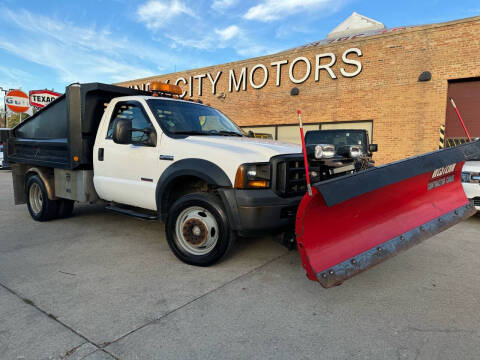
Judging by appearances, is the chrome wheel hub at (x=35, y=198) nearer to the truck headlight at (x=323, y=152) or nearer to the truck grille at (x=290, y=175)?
the truck grille at (x=290, y=175)

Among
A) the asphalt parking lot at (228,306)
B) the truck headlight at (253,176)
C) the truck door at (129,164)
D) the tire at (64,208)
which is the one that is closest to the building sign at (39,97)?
the tire at (64,208)

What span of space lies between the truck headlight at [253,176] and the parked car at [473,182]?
4.51 metres

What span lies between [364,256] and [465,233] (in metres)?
3.48

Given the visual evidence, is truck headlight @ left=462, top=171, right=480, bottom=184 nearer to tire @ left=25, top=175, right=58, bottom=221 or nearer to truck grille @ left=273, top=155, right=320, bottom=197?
truck grille @ left=273, top=155, right=320, bottom=197

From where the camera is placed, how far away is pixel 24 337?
229 cm

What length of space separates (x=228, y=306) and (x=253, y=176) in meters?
1.22

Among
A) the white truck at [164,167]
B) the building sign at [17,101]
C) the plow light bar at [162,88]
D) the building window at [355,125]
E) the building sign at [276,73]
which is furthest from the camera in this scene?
the building sign at [17,101]

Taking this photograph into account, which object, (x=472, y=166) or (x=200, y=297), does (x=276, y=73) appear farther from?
(x=200, y=297)

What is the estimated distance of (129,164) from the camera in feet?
14.2

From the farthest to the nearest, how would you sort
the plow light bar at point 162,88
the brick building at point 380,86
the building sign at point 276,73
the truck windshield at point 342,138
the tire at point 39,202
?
the building sign at point 276,73 → the brick building at point 380,86 → the truck windshield at point 342,138 → the tire at point 39,202 → the plow light bar at point 162,88

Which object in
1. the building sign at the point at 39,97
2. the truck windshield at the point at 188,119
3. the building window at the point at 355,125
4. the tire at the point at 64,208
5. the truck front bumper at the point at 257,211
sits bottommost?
the tire at the point at 64,208

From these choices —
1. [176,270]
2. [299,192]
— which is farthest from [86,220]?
[299,192]

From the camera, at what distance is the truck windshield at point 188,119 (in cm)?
417

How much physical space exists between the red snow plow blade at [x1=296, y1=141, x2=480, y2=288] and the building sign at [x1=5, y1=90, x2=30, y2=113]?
16.2m
